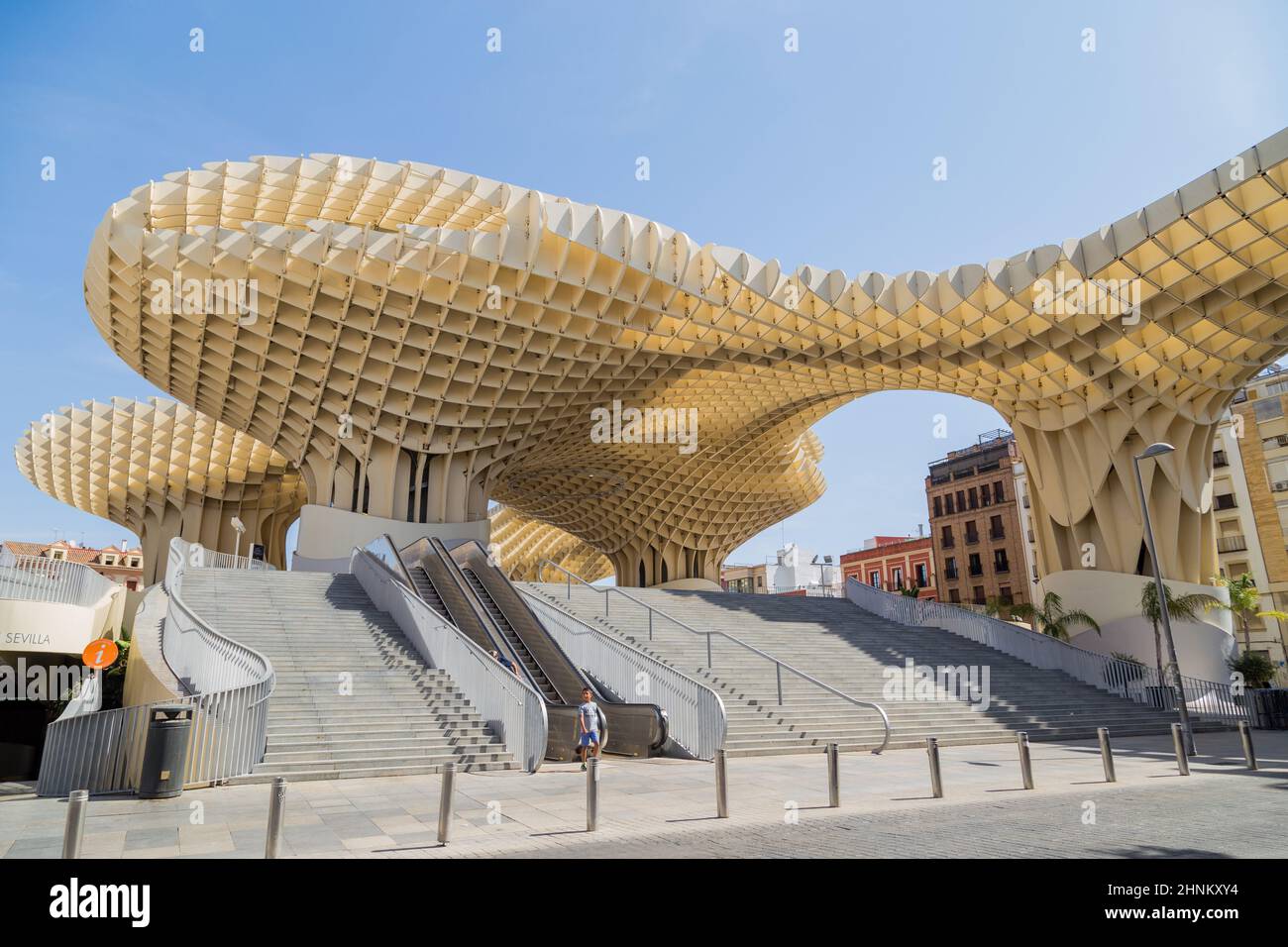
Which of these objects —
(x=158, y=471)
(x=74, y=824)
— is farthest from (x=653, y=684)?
(x=158, y=471)

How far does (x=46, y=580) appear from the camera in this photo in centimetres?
1873

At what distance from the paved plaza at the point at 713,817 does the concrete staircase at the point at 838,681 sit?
10.8 feet

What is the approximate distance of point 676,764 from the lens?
12734 millimetres

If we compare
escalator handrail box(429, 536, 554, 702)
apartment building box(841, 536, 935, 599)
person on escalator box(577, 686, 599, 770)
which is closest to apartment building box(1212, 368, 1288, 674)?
apartment building box(841, 536, 935, 599)

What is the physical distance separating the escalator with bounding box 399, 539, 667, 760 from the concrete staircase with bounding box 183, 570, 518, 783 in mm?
1523

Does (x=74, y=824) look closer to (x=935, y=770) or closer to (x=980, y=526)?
(x=935, y=770)

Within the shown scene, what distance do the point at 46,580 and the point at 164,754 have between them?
1244 centimetres

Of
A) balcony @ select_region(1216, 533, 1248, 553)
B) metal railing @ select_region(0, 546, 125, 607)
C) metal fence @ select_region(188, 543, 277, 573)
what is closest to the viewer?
metal railing @ select_region(0, 546, 125, 607)

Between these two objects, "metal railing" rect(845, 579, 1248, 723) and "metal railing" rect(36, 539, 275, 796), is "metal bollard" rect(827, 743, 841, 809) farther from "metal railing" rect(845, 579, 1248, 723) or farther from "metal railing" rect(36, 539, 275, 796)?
"metal railing" rect(845, 579, 1248, 723)

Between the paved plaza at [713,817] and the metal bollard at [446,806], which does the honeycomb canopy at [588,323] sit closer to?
the paved plaza at [713,817]

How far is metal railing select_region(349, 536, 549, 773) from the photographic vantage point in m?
12.0
